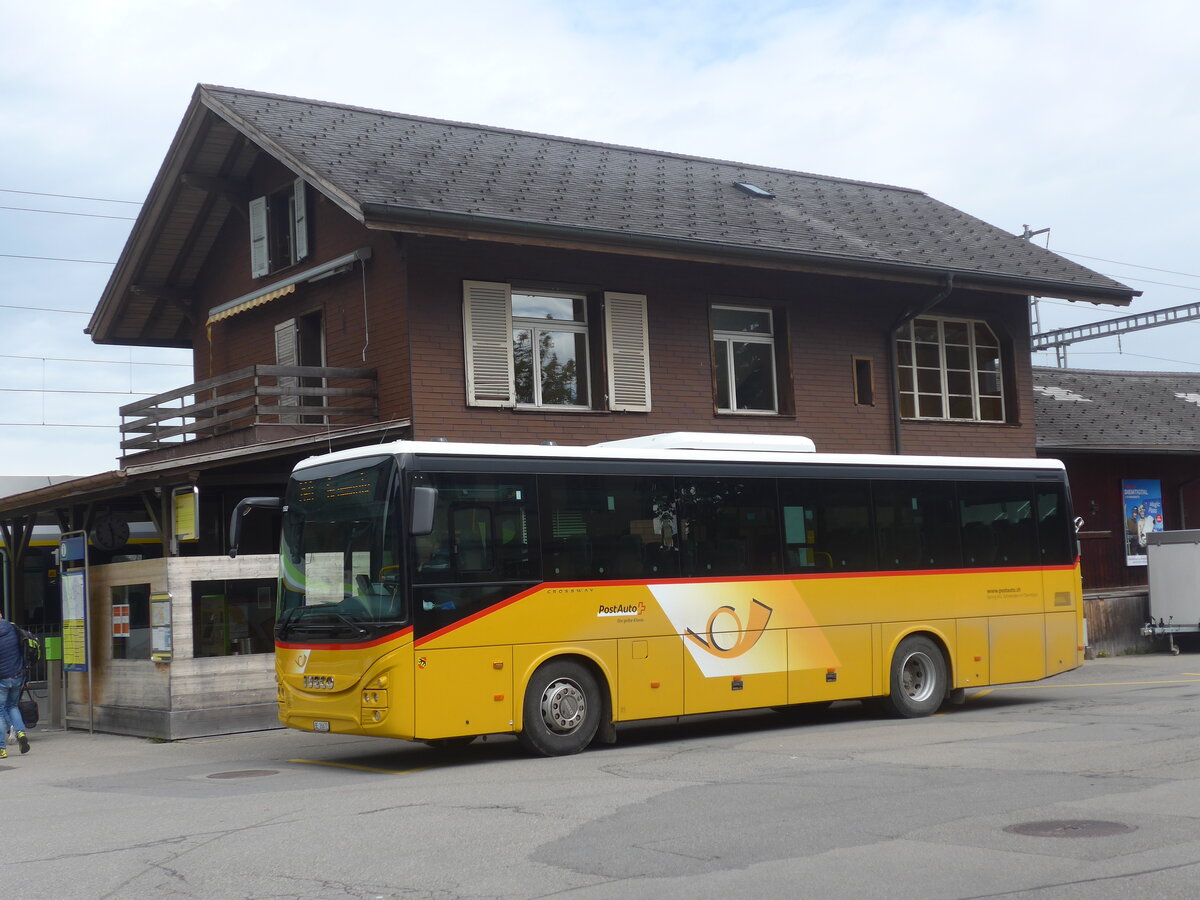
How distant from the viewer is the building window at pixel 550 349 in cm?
1958

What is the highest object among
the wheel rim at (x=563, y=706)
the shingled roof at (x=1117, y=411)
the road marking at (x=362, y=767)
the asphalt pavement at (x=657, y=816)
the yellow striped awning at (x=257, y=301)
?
the yellow striped awning at (x=257, y=301)

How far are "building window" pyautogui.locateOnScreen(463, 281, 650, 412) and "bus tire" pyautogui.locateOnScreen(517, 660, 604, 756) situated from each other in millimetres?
5939

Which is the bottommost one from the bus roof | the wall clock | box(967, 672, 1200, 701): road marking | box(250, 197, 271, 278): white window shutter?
box(967, 672, 1200, 701): road marking

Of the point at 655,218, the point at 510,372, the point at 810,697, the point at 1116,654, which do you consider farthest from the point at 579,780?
the point at 1116,654

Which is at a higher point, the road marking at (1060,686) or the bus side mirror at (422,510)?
the bus side mirror at (422,510)

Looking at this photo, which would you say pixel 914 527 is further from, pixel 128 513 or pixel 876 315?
pixel 128 513

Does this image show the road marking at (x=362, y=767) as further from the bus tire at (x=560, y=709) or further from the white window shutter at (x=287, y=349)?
the white window shutter at (x=287, y=349)

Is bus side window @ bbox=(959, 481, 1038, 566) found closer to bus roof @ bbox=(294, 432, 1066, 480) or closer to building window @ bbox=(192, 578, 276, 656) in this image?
bus roof @ bbox=(294, 432, 1066, 480)

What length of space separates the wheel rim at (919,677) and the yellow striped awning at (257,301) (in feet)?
33.2

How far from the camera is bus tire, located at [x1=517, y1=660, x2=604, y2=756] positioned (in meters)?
13.4

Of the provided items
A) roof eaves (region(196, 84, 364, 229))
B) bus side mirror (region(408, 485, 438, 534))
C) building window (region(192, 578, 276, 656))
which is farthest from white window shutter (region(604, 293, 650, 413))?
bus side mirror (region(408, 485, 438, 534))

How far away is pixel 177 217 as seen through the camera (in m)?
23.3

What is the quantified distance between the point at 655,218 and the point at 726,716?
280 inches

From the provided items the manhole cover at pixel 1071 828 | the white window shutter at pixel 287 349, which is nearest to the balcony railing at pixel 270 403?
the white window shutter at pixel 287 349
